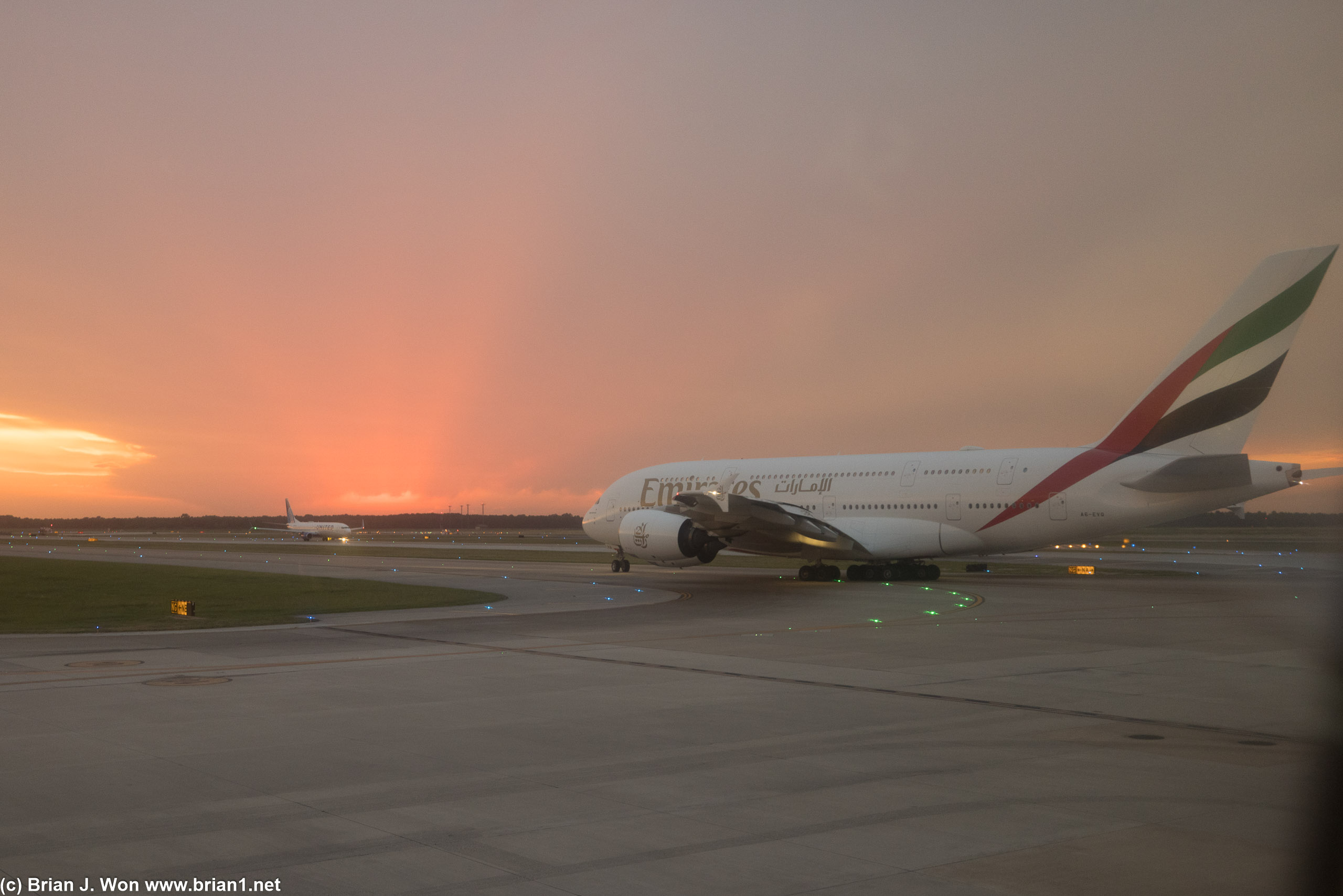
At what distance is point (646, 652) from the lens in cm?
1541

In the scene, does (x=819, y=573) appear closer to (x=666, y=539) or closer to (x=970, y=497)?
(x=666, y=539)

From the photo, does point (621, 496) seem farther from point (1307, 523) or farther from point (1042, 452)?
point (1307, 523)

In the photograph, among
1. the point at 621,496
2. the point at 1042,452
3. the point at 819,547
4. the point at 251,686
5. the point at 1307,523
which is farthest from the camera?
the point at 621,496

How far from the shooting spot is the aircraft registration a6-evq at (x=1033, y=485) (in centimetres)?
2638

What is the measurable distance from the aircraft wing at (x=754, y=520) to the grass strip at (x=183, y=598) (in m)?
7.54

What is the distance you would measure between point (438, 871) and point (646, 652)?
390 inches

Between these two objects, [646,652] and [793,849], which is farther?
[646,652]

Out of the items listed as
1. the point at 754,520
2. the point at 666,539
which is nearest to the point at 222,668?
the point at 666,539

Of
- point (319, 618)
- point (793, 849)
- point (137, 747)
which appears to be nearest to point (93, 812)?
point (137, 747)

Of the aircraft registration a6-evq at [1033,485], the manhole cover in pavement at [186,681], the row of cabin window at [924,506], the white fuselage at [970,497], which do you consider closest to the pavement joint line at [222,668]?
the manhole cover in pavement at [186,681]

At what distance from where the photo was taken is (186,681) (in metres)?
12.6

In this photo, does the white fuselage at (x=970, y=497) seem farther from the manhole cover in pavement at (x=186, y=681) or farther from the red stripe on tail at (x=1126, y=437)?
the manhole cover in pavement at (x=186, y=681)

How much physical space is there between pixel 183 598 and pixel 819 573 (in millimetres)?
18977

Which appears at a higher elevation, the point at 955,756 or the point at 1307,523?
the point at 1307,523
